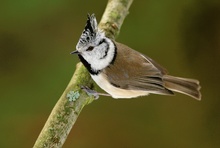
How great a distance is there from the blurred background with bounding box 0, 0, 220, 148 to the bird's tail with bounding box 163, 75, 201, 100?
80cm

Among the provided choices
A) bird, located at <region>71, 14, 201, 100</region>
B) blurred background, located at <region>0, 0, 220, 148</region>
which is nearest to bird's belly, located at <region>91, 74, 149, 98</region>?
bird, located at <region>71, 14, 201, 100</region>

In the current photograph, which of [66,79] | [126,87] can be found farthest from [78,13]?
[126,87]

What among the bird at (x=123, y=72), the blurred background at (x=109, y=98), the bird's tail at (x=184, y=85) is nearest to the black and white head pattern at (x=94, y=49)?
→ the bird at (x=123, y=72)

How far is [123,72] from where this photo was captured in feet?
4.39

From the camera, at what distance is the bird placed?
1.28 m

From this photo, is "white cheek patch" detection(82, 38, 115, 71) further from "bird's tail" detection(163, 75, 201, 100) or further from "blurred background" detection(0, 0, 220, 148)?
"blurred background" detection(0, 0, 220, 148)

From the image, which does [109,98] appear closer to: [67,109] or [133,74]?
[133,74]

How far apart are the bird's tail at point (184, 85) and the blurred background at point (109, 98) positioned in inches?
31.4

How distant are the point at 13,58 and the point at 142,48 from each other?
2.27 ft

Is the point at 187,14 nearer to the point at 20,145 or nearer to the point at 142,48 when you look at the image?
the point at 142,48

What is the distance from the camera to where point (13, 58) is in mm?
2203

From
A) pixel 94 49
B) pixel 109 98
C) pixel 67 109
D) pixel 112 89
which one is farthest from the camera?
pixel 109 98

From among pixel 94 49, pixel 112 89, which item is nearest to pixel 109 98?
pixel 112 89

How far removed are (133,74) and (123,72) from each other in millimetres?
35
